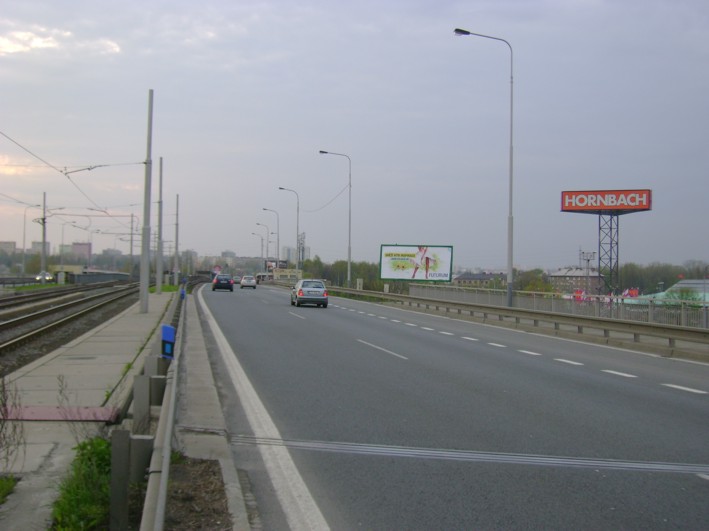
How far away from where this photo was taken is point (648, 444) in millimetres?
7492

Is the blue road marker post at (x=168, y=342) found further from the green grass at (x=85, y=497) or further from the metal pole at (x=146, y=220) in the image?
the metal pole at (x=146, y=220)

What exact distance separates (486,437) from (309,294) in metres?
27.8

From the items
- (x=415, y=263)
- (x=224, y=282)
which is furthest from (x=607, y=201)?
(x=224, y=282)

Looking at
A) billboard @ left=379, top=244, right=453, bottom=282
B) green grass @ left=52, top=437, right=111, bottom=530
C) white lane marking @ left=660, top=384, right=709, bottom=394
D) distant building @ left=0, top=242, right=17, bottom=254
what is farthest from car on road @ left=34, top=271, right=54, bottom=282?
distant building @ left=0, top=242, right=17, bottom=254

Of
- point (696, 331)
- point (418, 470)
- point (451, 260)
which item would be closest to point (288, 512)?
point (418, 470)

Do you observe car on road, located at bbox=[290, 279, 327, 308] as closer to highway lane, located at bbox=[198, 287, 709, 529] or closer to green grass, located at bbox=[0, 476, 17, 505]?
highway lane, located at bbox=[198, 287, 709, 529]

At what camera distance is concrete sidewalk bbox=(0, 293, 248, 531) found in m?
5.36

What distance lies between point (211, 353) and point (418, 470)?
9538 millimetres

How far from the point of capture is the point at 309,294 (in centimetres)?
3522

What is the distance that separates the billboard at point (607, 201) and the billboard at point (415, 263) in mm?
9980

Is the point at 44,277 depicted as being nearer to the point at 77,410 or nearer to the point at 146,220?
the point at 146,220

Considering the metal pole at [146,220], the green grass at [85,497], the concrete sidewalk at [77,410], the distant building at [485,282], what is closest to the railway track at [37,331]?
the concrete sidewalk at [77,410]

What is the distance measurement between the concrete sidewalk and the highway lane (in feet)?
1.52

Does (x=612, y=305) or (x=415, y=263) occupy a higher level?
(x=415, y=263)
